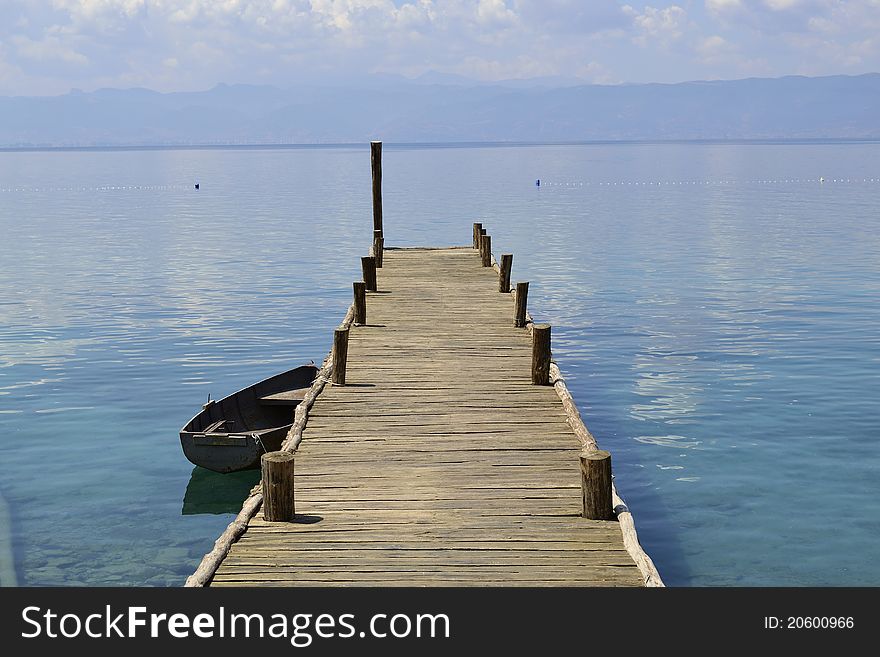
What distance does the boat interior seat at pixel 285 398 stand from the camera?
20.1m

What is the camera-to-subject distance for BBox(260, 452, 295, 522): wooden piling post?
11.6 metres

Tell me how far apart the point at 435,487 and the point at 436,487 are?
0.04ft

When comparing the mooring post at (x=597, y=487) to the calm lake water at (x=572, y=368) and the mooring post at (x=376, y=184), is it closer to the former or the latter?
the calm lake water at (x=572, y=368)

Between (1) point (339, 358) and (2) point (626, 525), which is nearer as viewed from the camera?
(2) point (626, 525)

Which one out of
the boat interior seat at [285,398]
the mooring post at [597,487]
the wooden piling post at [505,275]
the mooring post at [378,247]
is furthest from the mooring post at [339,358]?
the mooring post at [378,247]

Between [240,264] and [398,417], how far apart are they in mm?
35649

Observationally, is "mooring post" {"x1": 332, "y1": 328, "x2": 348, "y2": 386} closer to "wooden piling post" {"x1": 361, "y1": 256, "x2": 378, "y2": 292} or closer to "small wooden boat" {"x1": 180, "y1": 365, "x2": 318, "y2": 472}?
"small wooden boat" {"x1": 180, "y1": 365, "x2": 318, "y2": 472}

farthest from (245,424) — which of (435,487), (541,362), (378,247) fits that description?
(378,247)

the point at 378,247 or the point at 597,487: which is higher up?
the point at 378,247

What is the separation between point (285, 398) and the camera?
2028cm

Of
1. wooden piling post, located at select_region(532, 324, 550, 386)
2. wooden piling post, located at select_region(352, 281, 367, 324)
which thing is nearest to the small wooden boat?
wooden piling post, located at select_region(352, 281, 367, 324)

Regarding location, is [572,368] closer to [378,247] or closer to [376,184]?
[378,247]

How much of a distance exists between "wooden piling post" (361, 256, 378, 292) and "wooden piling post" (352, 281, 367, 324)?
442cm
